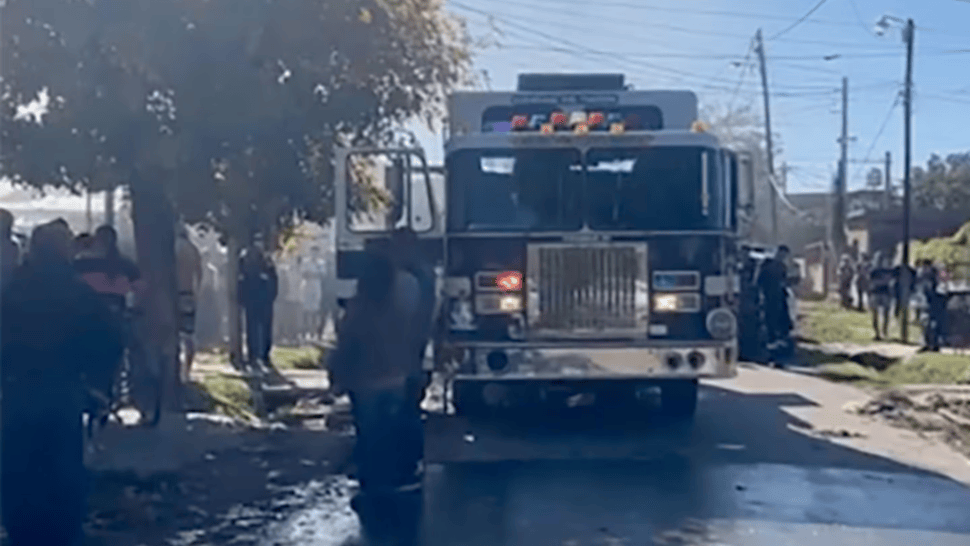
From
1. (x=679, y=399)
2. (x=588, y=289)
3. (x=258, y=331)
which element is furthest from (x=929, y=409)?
(x=258, y=331)

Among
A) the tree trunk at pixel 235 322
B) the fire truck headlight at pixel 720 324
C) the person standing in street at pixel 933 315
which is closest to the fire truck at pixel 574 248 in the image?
the fire truck headlight at pixel 720 324

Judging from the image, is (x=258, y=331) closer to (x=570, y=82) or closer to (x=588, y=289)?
(x=570, y=82)

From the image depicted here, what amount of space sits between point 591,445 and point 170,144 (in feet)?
14.4

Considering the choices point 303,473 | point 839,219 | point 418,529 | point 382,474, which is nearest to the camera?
point 418,529

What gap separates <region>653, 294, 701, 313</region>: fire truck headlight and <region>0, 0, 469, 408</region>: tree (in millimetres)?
3338

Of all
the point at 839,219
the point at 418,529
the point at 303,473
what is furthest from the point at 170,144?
the point at 839,219

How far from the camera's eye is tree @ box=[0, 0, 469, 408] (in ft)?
43.2

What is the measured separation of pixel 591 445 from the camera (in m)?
14.2

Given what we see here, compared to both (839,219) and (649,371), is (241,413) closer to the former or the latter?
(649,371)

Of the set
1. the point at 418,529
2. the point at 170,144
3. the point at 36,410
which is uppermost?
the point at 170,144

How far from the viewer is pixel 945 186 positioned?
74.6 meters

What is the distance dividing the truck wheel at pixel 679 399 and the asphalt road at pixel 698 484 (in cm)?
19

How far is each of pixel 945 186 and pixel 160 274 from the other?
6380cm

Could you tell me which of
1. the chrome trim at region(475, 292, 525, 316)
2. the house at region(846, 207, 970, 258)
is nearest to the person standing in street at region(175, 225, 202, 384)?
Result: the chrome trim at region(475, 292, 525, 316)
